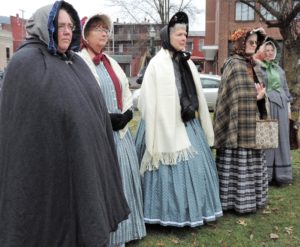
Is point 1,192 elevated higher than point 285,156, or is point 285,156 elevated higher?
point 1,192

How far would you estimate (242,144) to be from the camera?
423 cm

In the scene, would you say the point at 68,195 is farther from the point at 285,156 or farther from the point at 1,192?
the point at 285,156

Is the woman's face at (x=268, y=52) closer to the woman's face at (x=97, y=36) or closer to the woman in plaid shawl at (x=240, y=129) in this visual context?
the woman in plaid shawl at (x=240, y=129)

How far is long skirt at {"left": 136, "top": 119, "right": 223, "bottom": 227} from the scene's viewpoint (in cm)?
381

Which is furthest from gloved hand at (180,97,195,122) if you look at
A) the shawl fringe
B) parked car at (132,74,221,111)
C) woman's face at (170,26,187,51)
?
parked car at (132,74,221,111)

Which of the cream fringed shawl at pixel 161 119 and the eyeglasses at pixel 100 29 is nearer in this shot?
the eyeglasses at pixel 100 29

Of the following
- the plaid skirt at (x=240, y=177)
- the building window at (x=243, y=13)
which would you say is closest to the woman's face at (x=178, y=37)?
the plaid skirt at (x=240, y=177)

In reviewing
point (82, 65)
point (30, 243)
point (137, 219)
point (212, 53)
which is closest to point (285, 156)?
point (137, 219)

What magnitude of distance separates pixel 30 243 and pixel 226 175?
2471 mm

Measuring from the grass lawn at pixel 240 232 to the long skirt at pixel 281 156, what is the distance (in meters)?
0.84

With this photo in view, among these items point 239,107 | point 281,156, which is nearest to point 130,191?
point 239,107

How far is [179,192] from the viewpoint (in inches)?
149

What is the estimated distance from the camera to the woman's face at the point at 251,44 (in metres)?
A: 4.36

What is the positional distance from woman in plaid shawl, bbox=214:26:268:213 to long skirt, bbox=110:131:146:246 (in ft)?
3.37
